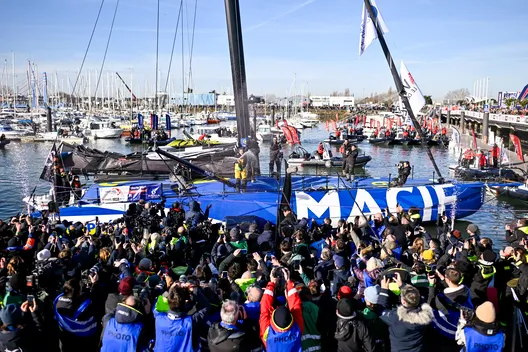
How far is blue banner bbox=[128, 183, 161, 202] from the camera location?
48.1 feet

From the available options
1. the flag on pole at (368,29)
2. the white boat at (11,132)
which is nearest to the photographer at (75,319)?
the flag on pole at (368,29)

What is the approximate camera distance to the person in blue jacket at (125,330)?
17.2ft

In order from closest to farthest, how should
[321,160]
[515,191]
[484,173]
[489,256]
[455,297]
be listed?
[455,297] → [489,256] → [515,191] → [484,173] → [321,160]

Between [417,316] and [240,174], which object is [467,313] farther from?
[240,174]

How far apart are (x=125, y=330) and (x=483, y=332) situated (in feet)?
12.9

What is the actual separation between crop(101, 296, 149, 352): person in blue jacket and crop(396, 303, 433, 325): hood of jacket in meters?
2.96

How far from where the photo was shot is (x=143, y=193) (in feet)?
48.3

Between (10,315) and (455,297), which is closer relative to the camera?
(10,315)

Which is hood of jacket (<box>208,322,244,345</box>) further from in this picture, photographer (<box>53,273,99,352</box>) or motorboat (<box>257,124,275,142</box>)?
motorboat (<box>257,124,275,142</box>)

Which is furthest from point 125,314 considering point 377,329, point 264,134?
point 264,134

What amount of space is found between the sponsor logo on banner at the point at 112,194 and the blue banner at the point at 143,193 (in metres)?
0.18

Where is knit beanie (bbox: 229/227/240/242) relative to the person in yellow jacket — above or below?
below

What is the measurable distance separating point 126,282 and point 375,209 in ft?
34.4

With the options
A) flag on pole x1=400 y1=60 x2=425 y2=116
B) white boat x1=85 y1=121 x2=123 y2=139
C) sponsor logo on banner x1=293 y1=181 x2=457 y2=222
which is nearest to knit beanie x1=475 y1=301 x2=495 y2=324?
sponsor logo on banner x1=293 y1=181 x2=457 y2=222
